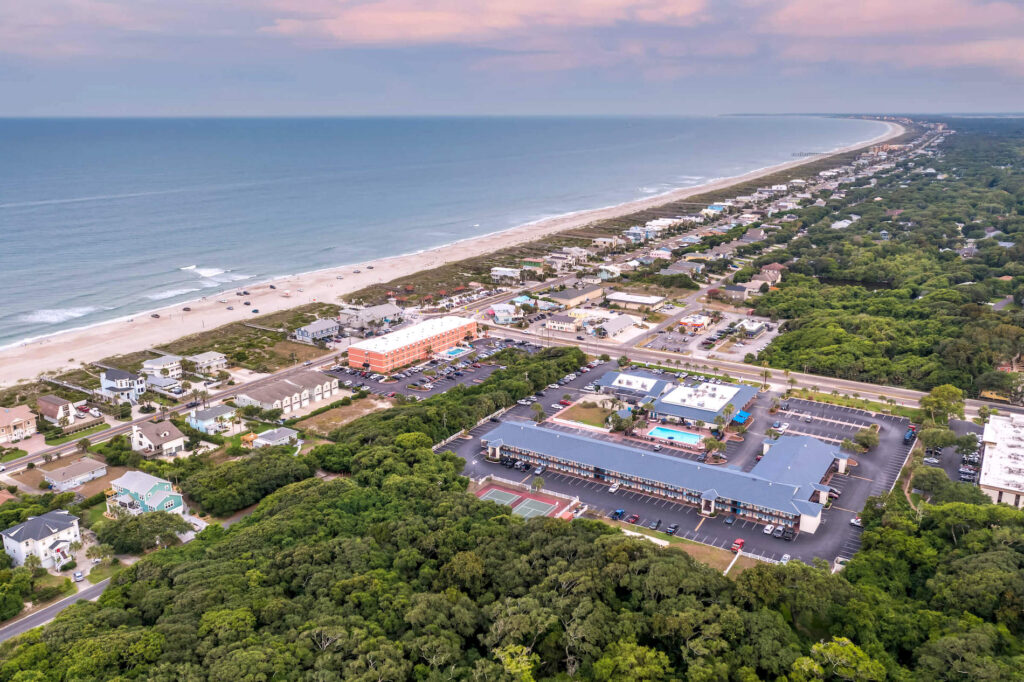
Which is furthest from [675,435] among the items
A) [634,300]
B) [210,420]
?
[634,300]

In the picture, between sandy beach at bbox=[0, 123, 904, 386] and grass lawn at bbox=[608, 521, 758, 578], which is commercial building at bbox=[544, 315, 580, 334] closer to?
sandy beach at bbox=[0, 123, 904, 386]

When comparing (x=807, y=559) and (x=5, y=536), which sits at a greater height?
(x=5, y=536)

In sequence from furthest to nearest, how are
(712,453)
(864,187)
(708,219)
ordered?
1. (864,187)
2. (708,219)
3. (712,453)

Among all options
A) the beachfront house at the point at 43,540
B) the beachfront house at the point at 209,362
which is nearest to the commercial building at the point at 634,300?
the beachfront house at the point at 209,362

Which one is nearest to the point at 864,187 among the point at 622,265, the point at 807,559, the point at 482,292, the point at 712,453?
the point at 622,265

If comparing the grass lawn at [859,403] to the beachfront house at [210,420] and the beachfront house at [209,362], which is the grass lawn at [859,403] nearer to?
the beachfront house at [210,420]

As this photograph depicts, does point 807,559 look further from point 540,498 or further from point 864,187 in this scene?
point 864,187

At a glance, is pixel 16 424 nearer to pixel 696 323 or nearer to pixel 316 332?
pixel 316 332

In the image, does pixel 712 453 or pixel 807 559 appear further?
pixel 712 453
